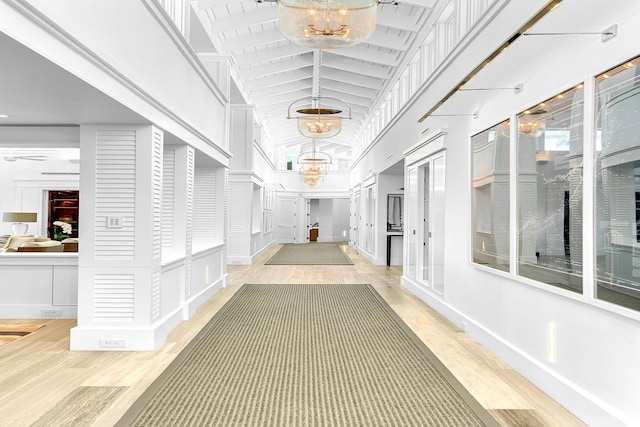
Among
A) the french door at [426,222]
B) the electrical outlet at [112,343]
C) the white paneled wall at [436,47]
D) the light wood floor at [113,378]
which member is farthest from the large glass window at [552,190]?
the electrical outlet at [112,343]

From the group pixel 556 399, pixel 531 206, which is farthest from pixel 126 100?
pixel 556 399

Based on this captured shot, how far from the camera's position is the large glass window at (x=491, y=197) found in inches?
168

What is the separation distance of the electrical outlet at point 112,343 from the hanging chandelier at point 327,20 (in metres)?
3.27

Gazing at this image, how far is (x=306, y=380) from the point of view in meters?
3.62

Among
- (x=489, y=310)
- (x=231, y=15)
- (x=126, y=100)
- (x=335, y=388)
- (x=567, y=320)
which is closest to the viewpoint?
(x=567, y=320)

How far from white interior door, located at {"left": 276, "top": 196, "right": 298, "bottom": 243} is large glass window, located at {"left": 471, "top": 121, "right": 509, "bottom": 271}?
16.9 metres

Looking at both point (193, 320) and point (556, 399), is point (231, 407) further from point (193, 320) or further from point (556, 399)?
point (193, 320)

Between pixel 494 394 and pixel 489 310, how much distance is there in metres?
1.29

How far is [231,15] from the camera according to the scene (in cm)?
797

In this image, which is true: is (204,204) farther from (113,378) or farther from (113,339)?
(113,378)

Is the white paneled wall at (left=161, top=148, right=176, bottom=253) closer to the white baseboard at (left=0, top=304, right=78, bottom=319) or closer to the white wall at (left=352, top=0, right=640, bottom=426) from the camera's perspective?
the white baseboard at (left=0, top=304, right=78, bottom=319)

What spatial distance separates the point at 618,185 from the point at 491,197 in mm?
1903

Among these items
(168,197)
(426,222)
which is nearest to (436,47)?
(426,222)

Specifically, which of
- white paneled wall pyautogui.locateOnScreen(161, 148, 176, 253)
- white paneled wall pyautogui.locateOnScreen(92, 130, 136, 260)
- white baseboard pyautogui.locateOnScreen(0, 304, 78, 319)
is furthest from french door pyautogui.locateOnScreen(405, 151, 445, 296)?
white baseboard pyautogui.locateOnScreen(0, 304, 78, 319)
